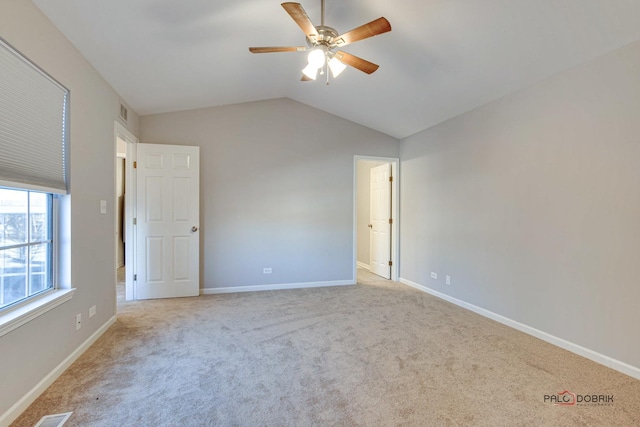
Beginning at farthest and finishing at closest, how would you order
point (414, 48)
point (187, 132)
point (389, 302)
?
point (187, 132)
point (389, 302)
point (414, 48)

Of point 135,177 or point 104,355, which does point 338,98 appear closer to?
point 135,177

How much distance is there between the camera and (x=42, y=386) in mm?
1967

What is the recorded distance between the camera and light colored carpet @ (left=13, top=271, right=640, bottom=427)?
1779 millimetres

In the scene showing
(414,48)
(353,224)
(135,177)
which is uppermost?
(414,48)

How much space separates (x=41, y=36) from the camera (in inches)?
78.5

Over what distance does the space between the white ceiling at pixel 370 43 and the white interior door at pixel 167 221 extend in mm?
735

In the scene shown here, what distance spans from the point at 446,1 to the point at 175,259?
164 inches

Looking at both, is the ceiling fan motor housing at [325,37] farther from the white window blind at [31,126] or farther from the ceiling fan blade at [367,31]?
the white window blind at [31,126]

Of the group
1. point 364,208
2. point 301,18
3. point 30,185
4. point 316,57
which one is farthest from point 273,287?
point 301,18

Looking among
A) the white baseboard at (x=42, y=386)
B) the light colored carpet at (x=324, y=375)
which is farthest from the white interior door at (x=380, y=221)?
the white baseboard at (x=42, y=386)

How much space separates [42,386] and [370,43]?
12.2 feet

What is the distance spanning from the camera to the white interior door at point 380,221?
17.5 ft

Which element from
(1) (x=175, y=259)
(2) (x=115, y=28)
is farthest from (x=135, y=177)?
(2) (x=115, y=28)

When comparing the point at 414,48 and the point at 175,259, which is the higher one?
the point at 414,48
